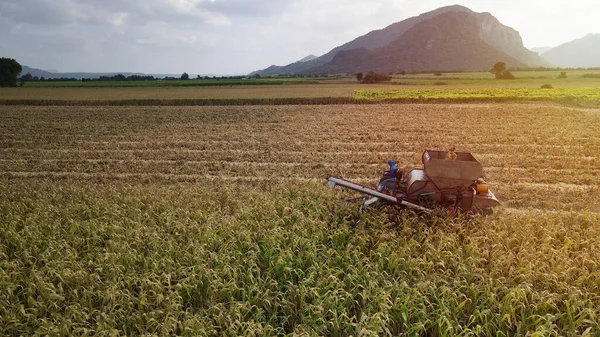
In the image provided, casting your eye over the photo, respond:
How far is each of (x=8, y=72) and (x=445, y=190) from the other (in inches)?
3571

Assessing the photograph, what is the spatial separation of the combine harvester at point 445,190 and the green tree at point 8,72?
88900mm

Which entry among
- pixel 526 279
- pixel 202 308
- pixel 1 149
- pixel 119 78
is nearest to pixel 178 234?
pixel 202 308

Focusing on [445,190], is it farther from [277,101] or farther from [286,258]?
[277,101]

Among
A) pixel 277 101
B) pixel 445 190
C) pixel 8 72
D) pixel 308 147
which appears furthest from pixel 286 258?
pixel 8 72

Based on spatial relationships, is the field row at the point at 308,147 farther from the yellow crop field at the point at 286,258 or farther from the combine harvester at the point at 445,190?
the combine harvester at the point at 445,190

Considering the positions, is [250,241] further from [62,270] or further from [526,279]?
[526,279]

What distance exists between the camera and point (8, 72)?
73.2 meters

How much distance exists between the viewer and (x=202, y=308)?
16.3ft

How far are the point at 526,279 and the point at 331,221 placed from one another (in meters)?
3.78

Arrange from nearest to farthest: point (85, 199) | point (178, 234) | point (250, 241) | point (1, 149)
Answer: point (250, 241) → point (178, 234) → point (85, 199) → point (1, 149)

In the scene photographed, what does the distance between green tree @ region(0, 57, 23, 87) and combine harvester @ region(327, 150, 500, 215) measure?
88.9m

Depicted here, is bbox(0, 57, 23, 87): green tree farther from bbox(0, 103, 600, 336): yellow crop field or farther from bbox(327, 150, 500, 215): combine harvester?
bbox(327, 150, 500, 215): combine harvester

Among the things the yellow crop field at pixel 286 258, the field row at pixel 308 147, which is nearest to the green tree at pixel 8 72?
the field row at pixel 308 147

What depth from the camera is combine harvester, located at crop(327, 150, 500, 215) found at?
25.4 feet
